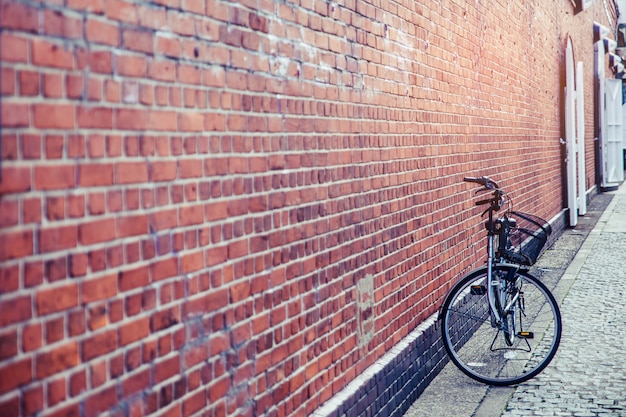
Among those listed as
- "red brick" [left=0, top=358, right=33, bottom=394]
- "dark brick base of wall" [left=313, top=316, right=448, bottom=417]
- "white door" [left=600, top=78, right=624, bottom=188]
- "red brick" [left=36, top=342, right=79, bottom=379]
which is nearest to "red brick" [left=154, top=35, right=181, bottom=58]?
"red brick" [left=36, top=342, right=79, bottom=379]

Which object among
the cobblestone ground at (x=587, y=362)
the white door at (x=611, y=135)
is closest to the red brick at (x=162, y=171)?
the cobblestone ground at (x=587, y=362)

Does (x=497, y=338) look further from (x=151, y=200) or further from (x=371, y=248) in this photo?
(x=151, y=200)

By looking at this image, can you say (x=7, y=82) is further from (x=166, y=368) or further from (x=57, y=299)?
(x=166, y=368)

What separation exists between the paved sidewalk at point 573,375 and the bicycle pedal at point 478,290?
1.96 feet

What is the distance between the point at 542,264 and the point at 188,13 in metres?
8.54

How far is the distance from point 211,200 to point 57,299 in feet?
3.00

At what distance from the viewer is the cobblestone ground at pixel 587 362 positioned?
507cm

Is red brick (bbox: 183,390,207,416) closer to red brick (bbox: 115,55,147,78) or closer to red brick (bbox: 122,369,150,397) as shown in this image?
red brick (bbox: 122,369,150,397)

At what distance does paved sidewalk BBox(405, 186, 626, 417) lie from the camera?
5.08 metres

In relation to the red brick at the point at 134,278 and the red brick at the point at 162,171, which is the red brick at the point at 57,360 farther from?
the red brick at the point at 162,171

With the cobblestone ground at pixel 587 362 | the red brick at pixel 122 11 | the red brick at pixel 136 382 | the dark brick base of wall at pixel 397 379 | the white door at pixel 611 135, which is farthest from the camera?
the white door at pixel 611 135

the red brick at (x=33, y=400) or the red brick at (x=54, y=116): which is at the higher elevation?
the red brick at (x=54, y=116)

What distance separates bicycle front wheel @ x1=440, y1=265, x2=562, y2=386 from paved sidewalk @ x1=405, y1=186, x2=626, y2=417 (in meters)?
0.11

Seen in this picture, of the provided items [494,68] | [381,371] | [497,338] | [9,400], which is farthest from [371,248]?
[494,68]
